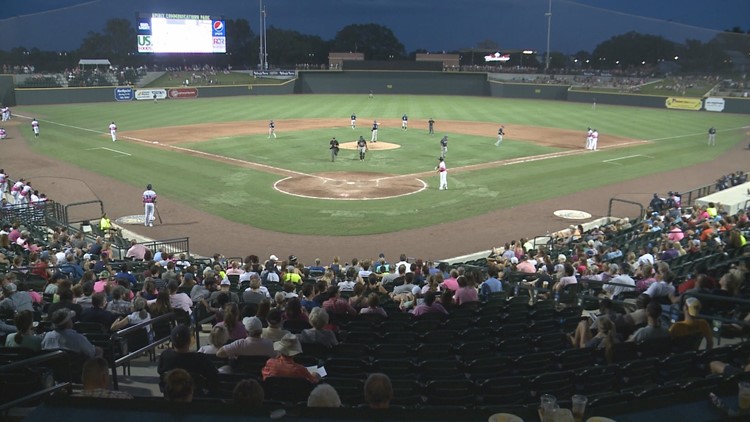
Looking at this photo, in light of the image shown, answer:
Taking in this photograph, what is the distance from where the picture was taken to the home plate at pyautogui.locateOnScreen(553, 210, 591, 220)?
25.6 m

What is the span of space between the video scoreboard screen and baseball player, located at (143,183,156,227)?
67799 mm

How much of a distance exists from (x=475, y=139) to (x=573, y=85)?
145 feet

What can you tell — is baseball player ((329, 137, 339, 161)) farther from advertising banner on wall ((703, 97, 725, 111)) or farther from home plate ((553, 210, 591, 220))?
→ advertising banner on wall ((703, 97, 725, 111))

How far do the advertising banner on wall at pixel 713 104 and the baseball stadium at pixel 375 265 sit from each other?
6.35 feet

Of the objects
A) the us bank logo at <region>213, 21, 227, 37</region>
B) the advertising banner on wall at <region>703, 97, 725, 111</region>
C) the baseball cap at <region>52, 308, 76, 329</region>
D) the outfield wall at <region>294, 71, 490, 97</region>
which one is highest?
the us bank logo at <region>213, 21, 227, 37</region>

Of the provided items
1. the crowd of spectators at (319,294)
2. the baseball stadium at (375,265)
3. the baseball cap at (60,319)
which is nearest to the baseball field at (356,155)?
the baseball stadium at (375,265)

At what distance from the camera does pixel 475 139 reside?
153ft

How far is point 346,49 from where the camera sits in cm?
14900

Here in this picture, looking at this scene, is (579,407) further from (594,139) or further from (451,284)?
(594,139)

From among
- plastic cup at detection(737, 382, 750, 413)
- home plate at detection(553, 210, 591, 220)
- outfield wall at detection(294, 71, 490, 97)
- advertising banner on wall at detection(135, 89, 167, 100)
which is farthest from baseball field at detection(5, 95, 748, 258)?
outfield wall at detection(294, 71, 490, 97)

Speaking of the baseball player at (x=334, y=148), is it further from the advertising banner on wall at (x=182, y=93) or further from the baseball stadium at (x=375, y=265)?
the advertising banner on wall at (x=182, y=93)

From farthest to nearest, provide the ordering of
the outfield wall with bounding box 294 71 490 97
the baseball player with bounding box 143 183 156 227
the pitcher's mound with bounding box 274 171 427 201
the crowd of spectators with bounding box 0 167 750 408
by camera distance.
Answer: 1. the outfield wall with bounding box 294 71 490 97
2. the pitcher's mound with bounding box 274 171 427 201
3. the baseball player with bounding box 143 183 156 227
4. the crowd of spectators with bounding box 0 167 750 408

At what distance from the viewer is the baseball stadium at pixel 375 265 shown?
20.9 feet

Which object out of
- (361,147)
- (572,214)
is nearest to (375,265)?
(572,214)
